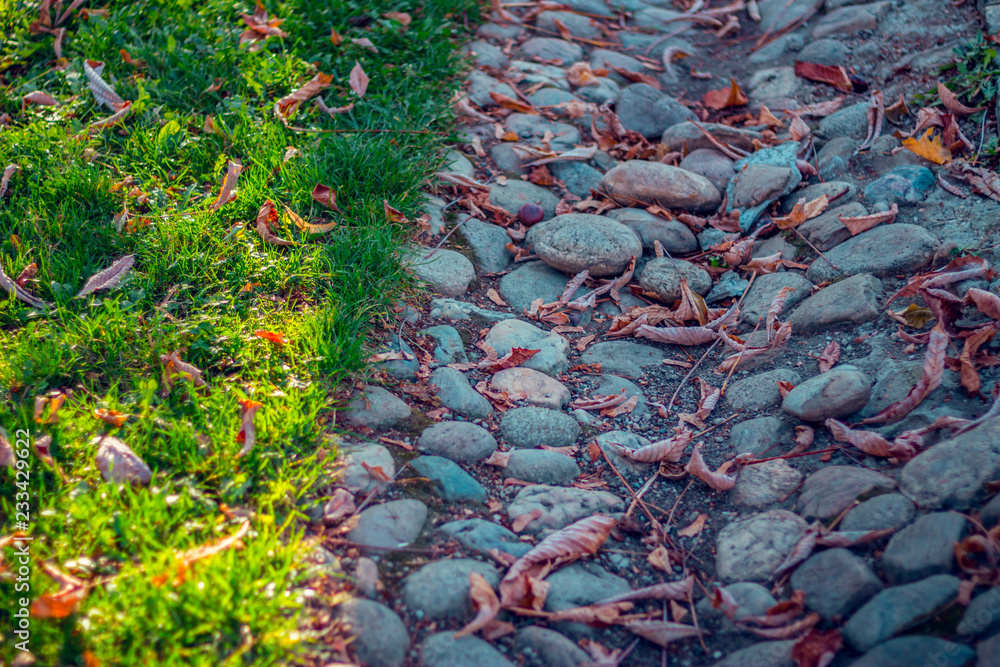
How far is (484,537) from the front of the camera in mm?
Answer: 1758

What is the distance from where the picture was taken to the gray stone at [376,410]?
2.05 metres

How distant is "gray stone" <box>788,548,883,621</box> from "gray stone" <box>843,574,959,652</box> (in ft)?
0.15

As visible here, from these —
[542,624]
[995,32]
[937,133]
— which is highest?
[995,32]

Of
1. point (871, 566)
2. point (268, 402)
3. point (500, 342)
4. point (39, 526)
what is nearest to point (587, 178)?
point (500, 342)

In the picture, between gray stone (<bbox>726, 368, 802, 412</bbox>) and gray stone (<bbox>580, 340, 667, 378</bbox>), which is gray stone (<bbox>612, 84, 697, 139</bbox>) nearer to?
gray stone (<bbox>580, 340, 667, 378</bbox>)

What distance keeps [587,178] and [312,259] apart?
1546 millimetres

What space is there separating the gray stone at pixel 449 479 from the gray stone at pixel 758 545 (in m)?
0.68

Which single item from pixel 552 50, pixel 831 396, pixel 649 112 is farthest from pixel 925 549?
pixel 552 50

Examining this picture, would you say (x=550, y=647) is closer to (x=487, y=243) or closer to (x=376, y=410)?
(x=376, y=410)

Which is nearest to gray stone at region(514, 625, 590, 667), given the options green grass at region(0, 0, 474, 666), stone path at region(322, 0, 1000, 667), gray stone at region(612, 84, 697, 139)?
stone path at region(322, 0, 1000, 667)

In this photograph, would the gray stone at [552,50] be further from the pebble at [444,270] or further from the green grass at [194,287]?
the pebble at [444,270]

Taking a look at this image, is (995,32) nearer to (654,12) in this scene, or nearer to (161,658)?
(654,12)

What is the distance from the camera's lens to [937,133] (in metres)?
3.01

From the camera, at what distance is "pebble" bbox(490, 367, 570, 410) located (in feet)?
7.47
